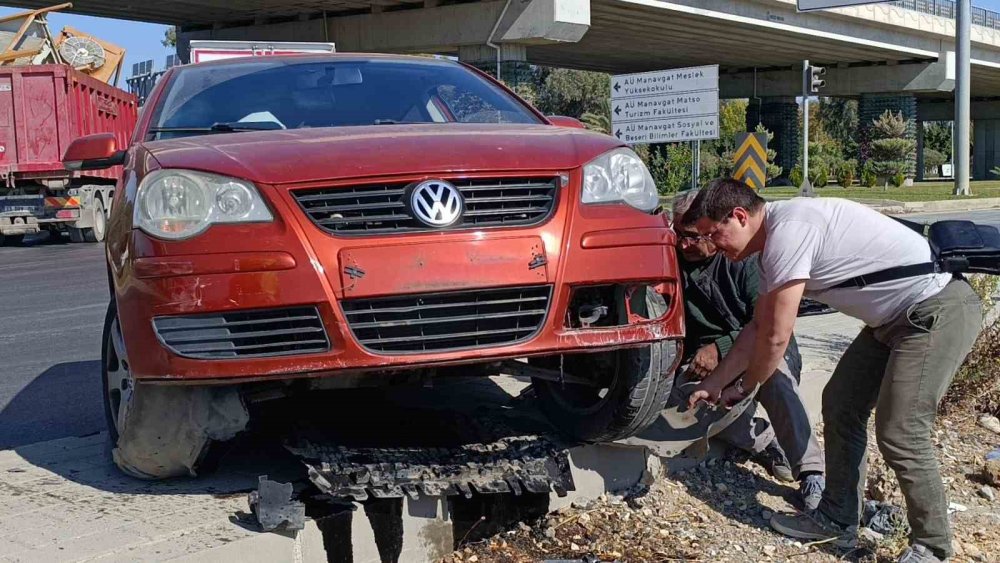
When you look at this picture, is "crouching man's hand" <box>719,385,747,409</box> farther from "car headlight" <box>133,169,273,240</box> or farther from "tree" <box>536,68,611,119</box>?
"tree" <box>536,68,611,119</box>

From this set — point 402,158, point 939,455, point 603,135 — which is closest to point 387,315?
point 402,158

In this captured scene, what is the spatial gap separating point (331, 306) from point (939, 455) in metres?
3.17

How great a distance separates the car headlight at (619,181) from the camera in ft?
11.7

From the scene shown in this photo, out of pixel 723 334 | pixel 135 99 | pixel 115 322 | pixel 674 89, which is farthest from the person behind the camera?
pixel 135 99

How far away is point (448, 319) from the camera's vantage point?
3.31 m

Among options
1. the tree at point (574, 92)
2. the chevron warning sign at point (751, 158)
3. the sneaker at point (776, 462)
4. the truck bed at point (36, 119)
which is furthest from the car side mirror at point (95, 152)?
the tree at point (574, 92)

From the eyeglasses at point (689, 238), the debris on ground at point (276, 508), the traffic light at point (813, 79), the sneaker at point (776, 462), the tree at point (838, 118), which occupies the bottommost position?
the sneaker at point (776, 462)

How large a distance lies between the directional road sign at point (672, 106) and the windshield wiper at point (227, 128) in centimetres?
847

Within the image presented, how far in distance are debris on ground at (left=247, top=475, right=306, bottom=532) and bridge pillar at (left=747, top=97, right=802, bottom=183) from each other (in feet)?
152

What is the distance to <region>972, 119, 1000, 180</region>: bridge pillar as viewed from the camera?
65.0 metres

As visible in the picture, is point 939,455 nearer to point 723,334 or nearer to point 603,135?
point 723,334

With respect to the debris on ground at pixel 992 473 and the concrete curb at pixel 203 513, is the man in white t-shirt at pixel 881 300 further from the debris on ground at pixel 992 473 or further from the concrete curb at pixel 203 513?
the debris on ground at pixel 992 473

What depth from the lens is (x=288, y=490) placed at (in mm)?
3344

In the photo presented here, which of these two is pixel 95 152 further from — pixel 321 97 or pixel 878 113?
pixel 878 113
